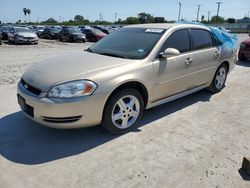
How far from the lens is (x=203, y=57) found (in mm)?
4746

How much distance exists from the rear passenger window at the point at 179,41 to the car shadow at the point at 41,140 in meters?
1.26

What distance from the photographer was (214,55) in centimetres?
509

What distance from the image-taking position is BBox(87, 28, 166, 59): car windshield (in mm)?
3867

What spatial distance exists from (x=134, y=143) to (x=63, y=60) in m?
1.74

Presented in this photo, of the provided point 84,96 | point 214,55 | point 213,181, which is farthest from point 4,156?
point 214,55

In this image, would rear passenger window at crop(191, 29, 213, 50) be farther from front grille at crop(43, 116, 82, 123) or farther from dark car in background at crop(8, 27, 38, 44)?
dark car in background at crop(8, 27, 38, 44)

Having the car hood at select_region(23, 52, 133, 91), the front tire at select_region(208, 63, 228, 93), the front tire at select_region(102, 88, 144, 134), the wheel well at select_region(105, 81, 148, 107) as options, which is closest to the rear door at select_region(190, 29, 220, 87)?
the front tire at select_region(208, 63, 228, 93)

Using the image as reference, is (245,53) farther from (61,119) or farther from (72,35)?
(72,35)

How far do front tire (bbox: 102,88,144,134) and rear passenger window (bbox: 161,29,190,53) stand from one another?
3.16ft

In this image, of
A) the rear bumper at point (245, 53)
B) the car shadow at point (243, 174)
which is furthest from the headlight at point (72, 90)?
the rear bumper at point (245, 53)

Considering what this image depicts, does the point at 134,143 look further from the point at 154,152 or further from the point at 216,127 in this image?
the point at 216,127

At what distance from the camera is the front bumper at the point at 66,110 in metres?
3.03

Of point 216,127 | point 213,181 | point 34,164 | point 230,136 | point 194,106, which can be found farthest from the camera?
point 194,106

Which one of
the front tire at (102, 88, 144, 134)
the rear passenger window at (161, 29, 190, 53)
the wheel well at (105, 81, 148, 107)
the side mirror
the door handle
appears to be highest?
the rear passenger window at (161, 29, 190, 53)
